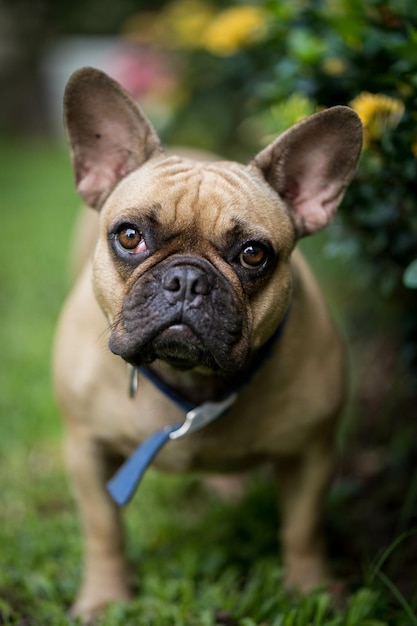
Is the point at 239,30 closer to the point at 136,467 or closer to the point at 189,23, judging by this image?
the point at 189,23

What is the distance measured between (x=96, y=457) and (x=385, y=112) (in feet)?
5.16

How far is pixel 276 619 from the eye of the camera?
8.42 feet

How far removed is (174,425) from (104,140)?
0.98m

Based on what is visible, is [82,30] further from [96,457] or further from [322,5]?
[96,457]

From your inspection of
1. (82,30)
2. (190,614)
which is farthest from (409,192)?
(82,30)

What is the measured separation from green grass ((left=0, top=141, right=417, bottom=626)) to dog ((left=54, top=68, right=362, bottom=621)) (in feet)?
0.52

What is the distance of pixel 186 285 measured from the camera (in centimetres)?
217

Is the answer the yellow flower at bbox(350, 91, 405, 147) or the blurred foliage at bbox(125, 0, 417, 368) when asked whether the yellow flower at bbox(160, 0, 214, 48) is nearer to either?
the blurred foliage at bbox(125, 0, 417, 368)

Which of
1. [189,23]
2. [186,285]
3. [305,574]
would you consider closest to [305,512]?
[305,574]

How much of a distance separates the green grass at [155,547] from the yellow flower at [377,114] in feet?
4.74

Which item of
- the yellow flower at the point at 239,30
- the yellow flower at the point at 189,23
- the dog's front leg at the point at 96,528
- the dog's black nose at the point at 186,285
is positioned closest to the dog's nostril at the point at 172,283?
the dog's black nose at the point at 186,285

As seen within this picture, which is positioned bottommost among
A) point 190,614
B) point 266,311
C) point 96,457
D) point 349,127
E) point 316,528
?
point 316,528

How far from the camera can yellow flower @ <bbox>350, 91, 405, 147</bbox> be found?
9.16 ft

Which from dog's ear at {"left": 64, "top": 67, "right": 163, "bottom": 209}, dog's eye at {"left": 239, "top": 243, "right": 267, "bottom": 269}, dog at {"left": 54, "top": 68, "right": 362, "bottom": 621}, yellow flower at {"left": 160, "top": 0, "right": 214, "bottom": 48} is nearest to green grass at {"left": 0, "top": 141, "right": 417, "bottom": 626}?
dog at {"left": 54, "top": 68, "right": 362, "bottom": 621}
